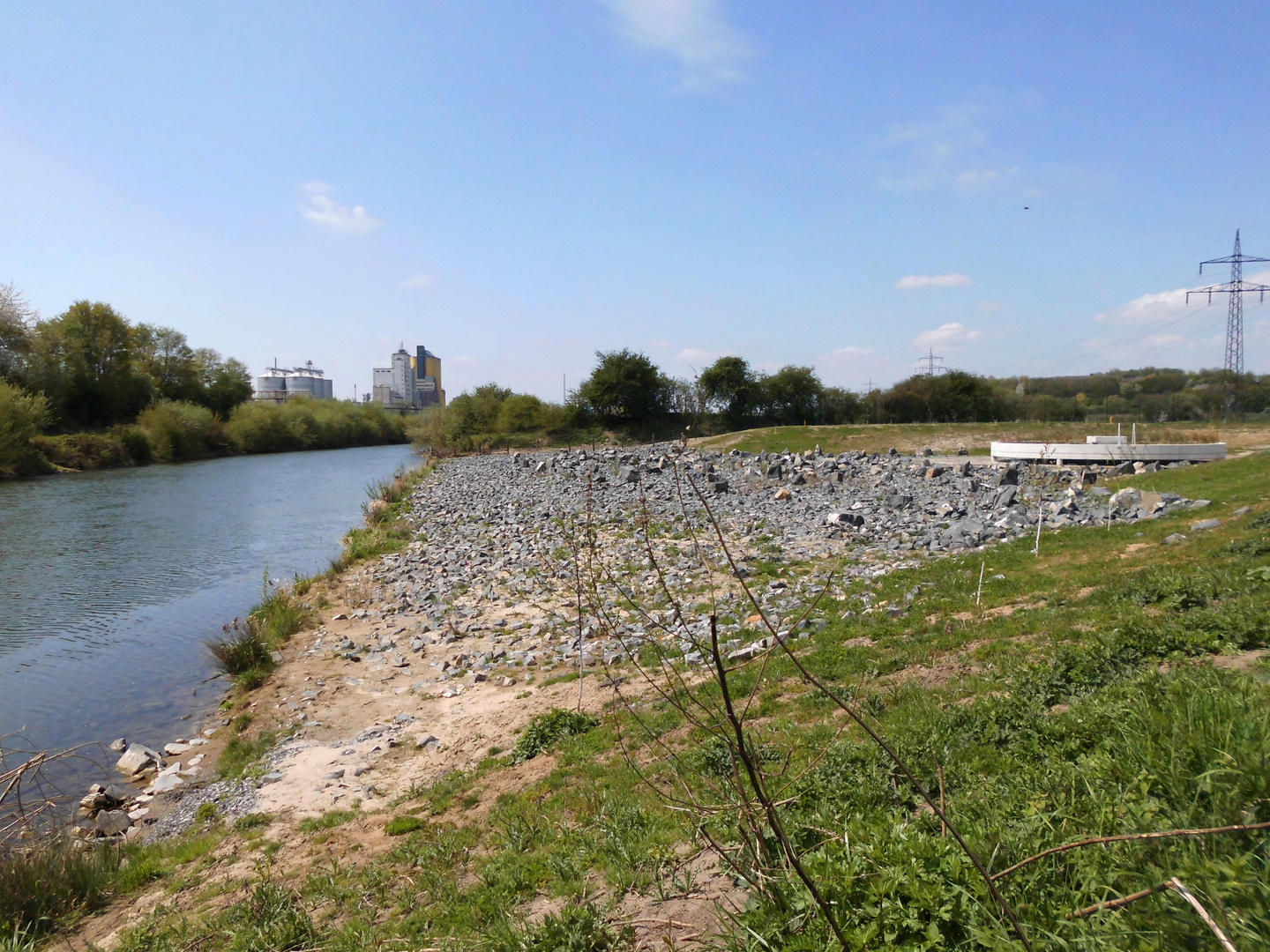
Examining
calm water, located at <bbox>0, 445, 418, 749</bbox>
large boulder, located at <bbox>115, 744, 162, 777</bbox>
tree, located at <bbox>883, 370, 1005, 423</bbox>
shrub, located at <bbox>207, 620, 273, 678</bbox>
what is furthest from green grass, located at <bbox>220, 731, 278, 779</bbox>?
tree, located at <bbox>883, 370, 1005, 423</bbox>

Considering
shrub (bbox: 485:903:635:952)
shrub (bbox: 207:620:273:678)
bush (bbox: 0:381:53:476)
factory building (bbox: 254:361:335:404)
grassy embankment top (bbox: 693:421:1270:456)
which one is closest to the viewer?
shrub (bbox: 485:903:635:952)

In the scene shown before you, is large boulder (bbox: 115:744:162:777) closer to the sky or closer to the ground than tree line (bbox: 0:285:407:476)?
closer to the ground

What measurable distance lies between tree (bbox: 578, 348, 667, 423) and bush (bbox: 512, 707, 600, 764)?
5693cm

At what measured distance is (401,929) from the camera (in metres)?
4.16

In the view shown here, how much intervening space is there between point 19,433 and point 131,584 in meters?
34.8

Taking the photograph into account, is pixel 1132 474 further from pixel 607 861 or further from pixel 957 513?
pixel 607 861

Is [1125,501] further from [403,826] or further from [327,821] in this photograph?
Result: [327,821]

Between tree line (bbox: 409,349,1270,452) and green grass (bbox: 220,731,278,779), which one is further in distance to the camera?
tree line (bbox: 409,349,1270,452)

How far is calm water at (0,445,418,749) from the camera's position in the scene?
10742mm

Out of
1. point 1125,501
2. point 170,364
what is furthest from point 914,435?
point 170,364

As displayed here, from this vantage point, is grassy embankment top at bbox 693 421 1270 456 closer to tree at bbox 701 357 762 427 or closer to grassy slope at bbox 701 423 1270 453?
grassy slope at bbox 701 423 1270 453

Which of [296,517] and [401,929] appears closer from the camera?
[401,929]

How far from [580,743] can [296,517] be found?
2656 centimetres

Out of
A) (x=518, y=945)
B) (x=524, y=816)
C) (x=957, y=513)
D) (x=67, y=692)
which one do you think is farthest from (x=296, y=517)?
(x=518, y=945)
